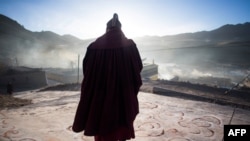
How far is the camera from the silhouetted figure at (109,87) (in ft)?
6.93

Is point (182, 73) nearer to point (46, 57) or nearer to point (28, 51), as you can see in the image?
point (46, 57)

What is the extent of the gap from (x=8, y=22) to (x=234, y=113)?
90.5 metres

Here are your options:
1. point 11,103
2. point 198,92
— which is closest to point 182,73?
point 198,92

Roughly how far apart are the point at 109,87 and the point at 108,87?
1 centimetres

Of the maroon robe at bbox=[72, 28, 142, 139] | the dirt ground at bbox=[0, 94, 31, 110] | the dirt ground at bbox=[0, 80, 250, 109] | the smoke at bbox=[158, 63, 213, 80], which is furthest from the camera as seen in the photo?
the smoke at bbox=[158, 63, 213, 80]

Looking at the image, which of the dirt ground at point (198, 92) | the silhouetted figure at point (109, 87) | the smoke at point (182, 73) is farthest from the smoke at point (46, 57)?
the silhouetted figure at point (109, 87)

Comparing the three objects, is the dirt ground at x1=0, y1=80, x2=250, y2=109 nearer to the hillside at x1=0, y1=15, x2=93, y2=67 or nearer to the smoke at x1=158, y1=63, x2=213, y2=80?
the smoke at x1=158, y1=63, x2=213, y2=80

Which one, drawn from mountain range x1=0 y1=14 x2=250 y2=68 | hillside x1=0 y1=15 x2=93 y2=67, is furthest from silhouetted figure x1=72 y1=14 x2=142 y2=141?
hillside x1=0 y1=15 x2=93 y2=67

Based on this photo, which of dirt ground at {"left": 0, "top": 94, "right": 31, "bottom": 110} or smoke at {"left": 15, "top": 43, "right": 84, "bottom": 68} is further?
smoke at {"left": 15, "top": 43, "right": 84, "bottom": 68}

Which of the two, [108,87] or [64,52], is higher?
[64,52]

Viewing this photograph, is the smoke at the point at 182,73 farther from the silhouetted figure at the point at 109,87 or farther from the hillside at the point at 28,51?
the silhouetted figure at the point at 109,87

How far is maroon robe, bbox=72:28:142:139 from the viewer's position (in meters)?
2.11

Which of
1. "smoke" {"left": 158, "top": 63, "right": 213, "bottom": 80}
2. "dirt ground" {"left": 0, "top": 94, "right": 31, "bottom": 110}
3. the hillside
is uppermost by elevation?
the hillside

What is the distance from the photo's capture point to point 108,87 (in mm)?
2098
